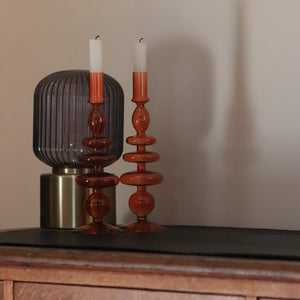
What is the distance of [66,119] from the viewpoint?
1239 millimetres

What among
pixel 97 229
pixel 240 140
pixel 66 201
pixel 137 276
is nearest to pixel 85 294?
pixel 137 276

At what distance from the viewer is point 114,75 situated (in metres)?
1.46

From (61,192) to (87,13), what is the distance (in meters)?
0.48

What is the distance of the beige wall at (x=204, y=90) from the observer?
4.25 feet

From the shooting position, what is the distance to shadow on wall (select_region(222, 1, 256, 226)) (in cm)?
132

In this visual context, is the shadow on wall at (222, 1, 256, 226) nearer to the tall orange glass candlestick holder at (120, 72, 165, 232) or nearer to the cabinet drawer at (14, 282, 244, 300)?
the tall orange glass candlestick holder at (120, 72, 165, 232)

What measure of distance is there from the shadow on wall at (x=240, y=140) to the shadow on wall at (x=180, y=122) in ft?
0.17

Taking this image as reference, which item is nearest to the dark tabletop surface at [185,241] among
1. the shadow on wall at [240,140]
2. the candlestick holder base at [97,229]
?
the candlestick holder base at [97,229]

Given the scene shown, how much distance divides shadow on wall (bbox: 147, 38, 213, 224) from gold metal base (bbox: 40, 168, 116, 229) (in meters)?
0.20

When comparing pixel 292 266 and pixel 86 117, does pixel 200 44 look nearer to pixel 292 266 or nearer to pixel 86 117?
pixel 86 117

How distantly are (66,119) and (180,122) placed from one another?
0.27m

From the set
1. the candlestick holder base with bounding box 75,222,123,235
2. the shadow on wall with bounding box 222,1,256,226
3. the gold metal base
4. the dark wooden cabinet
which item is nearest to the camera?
the dark wooden cabinet

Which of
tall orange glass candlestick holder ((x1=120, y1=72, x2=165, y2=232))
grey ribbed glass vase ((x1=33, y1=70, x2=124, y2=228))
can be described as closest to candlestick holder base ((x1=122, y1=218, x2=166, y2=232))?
tall orange glass candlestick holder ((x1=120, y1=72, x2=165, y2=232))

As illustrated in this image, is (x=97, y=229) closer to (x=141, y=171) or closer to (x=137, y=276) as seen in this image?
(x=141, y=171)
